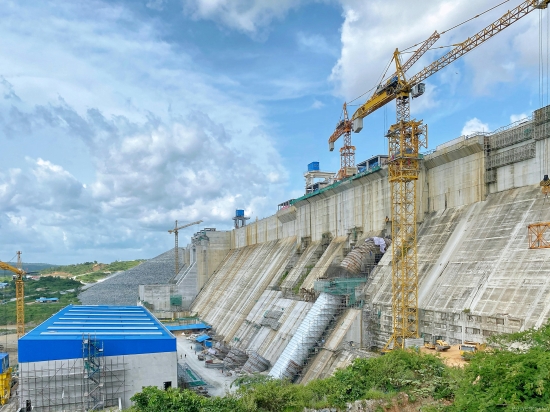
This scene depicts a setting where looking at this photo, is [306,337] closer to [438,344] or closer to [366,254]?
[366,254]

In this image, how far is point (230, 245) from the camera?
95.4 m

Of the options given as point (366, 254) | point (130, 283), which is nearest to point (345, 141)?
point (366, 254)

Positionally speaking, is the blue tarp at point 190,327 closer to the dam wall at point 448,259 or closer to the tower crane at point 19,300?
the dam wall at point 448,259

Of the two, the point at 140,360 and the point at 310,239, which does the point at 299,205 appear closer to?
the point at 310,239

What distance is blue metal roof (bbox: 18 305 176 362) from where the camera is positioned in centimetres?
2711

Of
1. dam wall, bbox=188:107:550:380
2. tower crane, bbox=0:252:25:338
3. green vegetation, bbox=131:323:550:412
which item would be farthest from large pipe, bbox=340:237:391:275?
tower crane, bbox=0:252:25:338

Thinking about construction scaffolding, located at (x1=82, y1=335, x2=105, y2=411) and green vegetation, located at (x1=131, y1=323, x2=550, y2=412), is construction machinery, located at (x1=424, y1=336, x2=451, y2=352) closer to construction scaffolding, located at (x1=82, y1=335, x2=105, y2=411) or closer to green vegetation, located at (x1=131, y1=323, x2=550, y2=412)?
green vegetation, located at (x1=131, y1=323, x2=550, y2=412)

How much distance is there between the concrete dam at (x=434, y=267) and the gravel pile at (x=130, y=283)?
212 feet

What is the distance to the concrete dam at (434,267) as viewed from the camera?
27359mm

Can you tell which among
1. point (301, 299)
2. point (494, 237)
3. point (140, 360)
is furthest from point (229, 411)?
point (301, 299)

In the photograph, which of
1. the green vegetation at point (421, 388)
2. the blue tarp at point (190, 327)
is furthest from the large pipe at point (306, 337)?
the blue tarp at point (190, 327)

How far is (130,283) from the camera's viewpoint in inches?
5256

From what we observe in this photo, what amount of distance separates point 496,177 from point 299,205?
3477 centimetres

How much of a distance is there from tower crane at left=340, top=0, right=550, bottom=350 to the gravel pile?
270 ft
